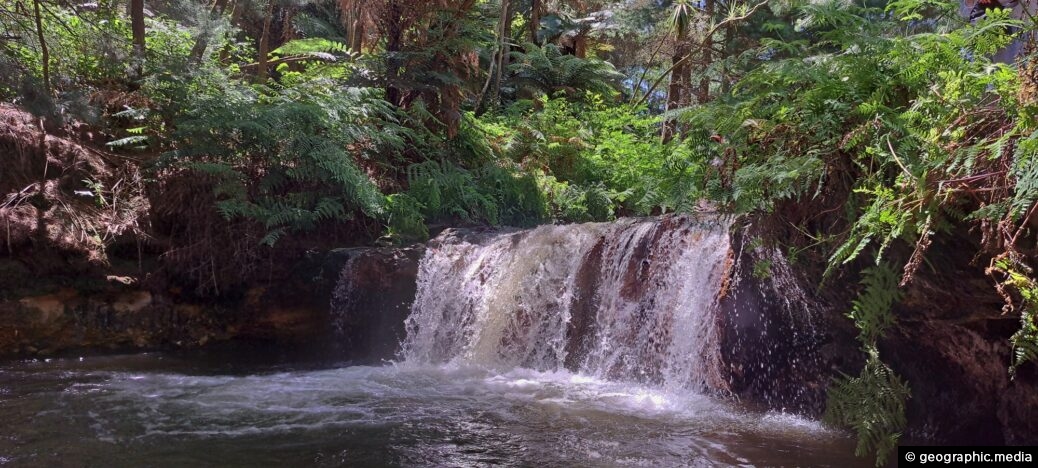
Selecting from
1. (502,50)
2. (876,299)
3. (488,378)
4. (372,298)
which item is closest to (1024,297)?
(876,299)

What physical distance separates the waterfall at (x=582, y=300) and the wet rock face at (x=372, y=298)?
0.19 m

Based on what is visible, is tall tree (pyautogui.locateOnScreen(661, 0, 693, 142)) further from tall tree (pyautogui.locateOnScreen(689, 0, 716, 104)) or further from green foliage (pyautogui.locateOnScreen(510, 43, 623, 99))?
green foliage (pyautogui.locateOnScreen(510, 43, 623, 99))

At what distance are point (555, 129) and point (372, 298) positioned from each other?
18.4 feet

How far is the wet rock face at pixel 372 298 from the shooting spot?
874cm

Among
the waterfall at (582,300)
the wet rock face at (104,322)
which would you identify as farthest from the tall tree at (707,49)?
the wet rock face at (104,322)

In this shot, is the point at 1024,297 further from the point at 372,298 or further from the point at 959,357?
the point at 372,298

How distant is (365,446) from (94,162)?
6020 millimetres

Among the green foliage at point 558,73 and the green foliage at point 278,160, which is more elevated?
the green foliage at point 558,73

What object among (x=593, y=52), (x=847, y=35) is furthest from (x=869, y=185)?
(x=593, y=52)

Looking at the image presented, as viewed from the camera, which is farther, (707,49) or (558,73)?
(707,49)

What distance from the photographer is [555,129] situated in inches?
511

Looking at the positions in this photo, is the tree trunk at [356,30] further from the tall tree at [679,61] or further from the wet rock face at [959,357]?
the wet rock face at [959,357]

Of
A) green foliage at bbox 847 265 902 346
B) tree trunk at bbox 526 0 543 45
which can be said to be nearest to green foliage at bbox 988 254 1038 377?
green foliage at bbox 847 265 902 346

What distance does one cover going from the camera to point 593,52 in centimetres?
1955
